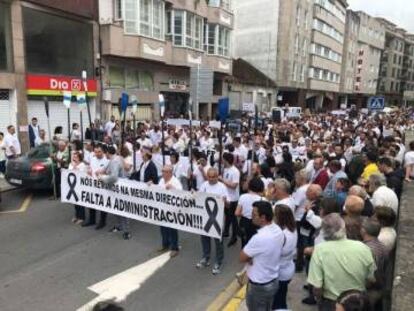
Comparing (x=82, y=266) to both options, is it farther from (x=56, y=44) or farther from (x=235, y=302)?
(x=56, y=44)

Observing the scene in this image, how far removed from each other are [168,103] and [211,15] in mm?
6910

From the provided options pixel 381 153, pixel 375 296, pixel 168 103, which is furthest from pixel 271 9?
pixel 375 296

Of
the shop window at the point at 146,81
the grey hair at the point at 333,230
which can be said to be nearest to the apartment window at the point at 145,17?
the shop window at the point at 146,81

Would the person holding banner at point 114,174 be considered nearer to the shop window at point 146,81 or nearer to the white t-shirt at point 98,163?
the white t-shirt at point 98,163

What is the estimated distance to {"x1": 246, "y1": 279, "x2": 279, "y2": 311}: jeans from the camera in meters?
4.18

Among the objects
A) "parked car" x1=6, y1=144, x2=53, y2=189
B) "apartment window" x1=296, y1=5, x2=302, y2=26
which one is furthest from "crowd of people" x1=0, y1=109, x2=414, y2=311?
"apartment window" x1=296, y1=5, x2=302, y2=26

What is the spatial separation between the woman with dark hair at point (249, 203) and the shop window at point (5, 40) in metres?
13.7

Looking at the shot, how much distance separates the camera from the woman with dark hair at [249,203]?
612 centimetres

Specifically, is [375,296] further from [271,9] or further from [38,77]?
[271,9]

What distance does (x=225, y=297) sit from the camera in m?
5.79

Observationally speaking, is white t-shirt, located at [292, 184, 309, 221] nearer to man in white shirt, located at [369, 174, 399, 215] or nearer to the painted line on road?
man in white shirt, located at [369, 174, 399, 215]

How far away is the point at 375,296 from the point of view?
13.1ft

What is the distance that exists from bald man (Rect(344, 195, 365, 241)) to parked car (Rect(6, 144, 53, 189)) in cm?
852

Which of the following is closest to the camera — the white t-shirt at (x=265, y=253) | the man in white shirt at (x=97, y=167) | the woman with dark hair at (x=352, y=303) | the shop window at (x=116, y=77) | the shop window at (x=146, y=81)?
the woman with dark hair at (x=352, y=303)
